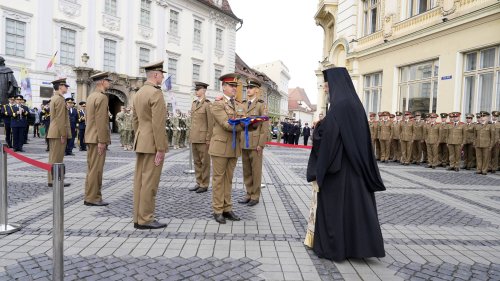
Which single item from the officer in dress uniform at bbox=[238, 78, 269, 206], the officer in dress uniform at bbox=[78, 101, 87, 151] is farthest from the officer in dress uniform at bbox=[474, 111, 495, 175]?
the officer in dress uniform at bbox=[78, 101, 87, 151]

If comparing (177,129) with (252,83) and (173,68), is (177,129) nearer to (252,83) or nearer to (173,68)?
(252,83)

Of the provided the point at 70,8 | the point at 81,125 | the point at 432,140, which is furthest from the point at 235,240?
the point at 70,8

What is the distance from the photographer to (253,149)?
271 inches

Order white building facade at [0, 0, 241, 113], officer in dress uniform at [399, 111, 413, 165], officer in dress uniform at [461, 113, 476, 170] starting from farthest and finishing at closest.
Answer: white building facade at [0, 0, 241, 113] < officer in dress uniform at [399, 111, 413, 165] < officer in dress uniform at [461, 113, 476, 170]

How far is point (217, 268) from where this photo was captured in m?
3.87

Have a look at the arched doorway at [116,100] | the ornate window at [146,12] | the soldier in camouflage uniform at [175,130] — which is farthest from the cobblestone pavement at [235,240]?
the ornate window at [146,12]

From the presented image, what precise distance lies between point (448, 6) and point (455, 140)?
543cm

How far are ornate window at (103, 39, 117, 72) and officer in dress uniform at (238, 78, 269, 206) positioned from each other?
23.9 m

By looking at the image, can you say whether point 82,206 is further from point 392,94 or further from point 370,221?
point 392,94

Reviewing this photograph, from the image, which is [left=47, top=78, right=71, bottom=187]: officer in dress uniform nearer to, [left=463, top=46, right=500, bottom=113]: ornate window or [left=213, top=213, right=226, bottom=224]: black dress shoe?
[left=213, top=213, right=226, bottom=224]: black dress shoe

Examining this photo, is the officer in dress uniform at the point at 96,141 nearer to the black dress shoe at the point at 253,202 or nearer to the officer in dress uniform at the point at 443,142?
the black dress shoe at the point at 253,202

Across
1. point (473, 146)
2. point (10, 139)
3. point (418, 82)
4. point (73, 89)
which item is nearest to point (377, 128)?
point (418, 82)

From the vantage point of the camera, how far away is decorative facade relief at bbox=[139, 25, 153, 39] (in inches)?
1207

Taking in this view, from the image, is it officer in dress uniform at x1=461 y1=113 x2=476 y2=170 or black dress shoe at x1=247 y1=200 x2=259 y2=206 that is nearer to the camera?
black dress shoe at x1=247 y1=200 x2=259 y2=206
